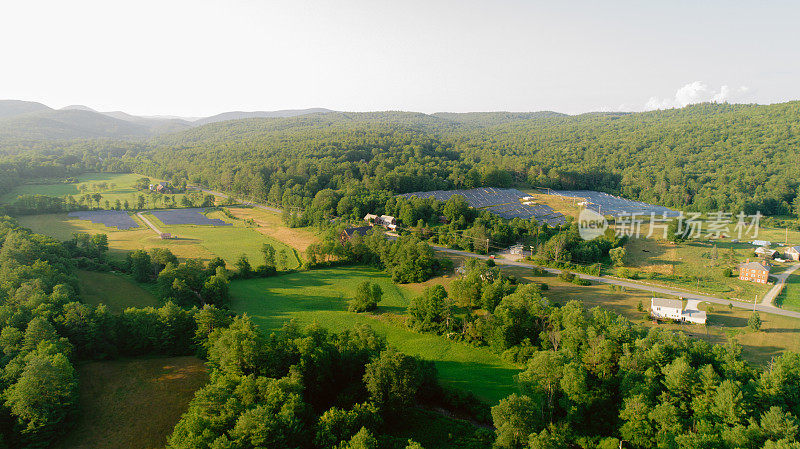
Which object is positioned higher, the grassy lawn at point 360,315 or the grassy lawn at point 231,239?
the grassy lawn at point 231,239

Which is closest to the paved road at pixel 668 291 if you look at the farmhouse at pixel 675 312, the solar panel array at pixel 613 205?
the farmhouse at pixel 675 312

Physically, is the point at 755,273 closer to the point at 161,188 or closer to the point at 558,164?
the point at 558,164

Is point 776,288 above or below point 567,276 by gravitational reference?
below

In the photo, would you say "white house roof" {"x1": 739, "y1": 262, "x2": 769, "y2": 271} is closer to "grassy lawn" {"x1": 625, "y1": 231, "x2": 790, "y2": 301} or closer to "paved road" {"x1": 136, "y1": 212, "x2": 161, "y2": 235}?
"grassy lawn" {"x1": 625, "y1": 231, "x2": 790, "y2": 301}

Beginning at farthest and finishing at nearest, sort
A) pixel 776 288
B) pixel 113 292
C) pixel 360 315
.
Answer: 1. pixel 776 288
2. pixel 113 292
3. pixel 360 315

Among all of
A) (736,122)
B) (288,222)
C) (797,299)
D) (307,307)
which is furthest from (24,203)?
(736,122)

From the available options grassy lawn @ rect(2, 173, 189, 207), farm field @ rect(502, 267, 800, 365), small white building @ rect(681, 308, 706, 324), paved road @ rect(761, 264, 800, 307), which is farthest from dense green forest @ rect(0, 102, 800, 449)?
grassy lawn @ rect(2, 173, 189, 207)

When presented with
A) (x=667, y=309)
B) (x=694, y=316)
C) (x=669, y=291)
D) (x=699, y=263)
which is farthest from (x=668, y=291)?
(x=699, y=263)

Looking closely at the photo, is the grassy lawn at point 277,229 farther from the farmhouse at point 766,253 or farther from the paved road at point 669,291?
the farmhouse at point 766,253
